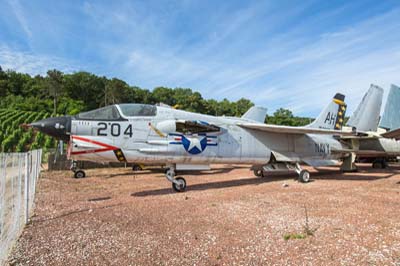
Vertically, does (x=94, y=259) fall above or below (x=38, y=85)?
below

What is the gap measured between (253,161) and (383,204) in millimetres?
4757

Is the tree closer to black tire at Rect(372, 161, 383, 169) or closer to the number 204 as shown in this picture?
the number 204

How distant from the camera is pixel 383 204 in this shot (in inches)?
257

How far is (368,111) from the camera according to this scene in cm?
1582

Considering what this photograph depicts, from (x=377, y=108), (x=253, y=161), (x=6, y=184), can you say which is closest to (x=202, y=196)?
(x=253, y=161)

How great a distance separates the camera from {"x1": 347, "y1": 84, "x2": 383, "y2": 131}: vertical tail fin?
15836 mm

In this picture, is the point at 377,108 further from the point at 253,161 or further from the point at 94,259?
the point at 94,259

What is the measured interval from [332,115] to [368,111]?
3.55 metres

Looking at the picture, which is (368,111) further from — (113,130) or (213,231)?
(213,231)

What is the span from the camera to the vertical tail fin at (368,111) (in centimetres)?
1584

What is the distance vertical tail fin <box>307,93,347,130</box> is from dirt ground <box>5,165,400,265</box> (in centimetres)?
670

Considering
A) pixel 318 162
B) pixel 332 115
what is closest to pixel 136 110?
pixel 318 162

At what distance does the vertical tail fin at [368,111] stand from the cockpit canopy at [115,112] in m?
13.4

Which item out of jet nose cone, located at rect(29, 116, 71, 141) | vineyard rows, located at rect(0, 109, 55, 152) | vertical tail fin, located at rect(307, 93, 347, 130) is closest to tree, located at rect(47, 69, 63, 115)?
vineyard rows, located at rect(0, 109, 55, 152)
